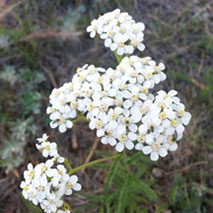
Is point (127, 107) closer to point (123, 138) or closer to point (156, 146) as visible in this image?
point (123, 138)

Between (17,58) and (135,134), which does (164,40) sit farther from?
(135,134)

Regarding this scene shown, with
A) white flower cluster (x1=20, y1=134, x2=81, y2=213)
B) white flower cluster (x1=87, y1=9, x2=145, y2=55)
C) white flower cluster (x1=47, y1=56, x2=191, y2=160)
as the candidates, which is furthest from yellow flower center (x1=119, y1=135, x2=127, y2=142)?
white flower cluster (x1=87, y1=9, x2=145, y2=55)

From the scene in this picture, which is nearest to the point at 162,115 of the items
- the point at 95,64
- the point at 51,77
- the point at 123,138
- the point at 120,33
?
the point at 123,138

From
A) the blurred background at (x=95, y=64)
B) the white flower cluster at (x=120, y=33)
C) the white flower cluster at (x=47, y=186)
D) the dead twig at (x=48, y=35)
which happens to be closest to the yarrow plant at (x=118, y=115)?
the white flower cluster at (x=47, y=186)

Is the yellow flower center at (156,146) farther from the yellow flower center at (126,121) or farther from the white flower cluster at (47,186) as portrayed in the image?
the white flower cluster at (47,186)

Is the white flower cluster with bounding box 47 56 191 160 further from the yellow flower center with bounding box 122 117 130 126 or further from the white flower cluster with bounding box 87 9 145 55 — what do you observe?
the white flower cluster with bounding box 87 9 145 55

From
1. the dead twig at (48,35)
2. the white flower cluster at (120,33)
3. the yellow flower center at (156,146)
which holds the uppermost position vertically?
the dead twig at (48,35)

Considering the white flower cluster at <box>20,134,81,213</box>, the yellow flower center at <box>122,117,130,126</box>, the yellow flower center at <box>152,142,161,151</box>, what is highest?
the yellow flower center at <box>122,117,130,126</box>

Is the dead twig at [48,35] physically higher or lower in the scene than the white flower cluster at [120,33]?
higher
